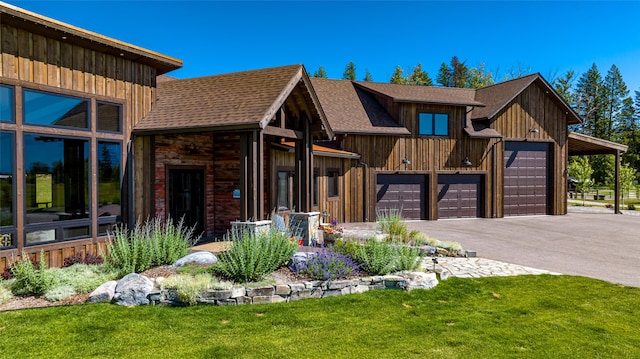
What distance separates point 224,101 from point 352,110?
29.4ft

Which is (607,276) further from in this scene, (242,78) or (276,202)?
(242,78)

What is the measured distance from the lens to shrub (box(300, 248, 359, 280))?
615 centimetres

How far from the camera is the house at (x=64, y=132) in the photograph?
6.53m

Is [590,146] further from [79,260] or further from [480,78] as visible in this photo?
[480,78]

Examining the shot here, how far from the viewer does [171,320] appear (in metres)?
4.88

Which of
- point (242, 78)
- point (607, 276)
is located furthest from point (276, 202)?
point (607, 276)

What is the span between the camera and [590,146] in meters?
19.7

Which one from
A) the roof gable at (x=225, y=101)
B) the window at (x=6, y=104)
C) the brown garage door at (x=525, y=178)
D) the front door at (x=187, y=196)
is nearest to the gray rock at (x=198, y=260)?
the roof gable at (x=225, y=101)

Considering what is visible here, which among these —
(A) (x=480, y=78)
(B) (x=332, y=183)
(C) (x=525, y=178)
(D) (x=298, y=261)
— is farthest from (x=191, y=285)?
(A) (x=480, y=78)

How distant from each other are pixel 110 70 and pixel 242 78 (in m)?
2.93

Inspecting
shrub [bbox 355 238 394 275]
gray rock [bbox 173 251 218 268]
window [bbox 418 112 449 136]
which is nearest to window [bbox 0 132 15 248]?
gray rock [bbox 173 251 218 268]

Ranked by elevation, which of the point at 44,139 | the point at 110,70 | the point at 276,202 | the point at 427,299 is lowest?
the point at 427,299

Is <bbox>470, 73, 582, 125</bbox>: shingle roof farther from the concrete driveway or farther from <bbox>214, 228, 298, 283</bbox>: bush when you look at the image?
<bbox>214, 228, 298, 283</bbox>: bush

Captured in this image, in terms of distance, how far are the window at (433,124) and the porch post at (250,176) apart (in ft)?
34.4
